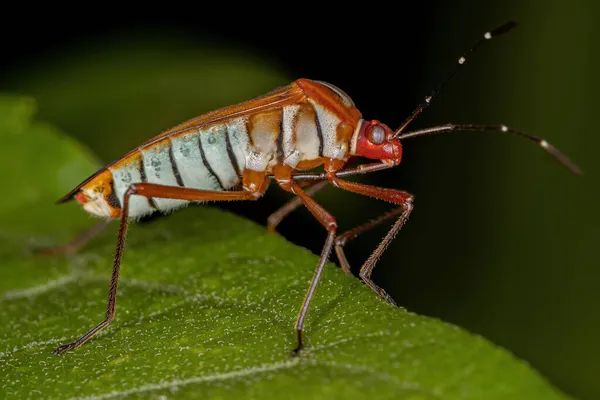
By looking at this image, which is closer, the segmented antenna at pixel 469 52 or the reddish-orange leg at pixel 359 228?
the reddish-orange leg at pixel 359 228

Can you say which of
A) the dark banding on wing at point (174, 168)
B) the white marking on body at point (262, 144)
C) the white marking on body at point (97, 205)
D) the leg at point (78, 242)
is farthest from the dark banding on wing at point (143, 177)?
the white marking on body at point (262, 144)

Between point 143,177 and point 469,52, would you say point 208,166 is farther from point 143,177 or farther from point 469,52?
point 469,52

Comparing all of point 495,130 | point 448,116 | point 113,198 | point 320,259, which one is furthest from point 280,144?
point 448,116

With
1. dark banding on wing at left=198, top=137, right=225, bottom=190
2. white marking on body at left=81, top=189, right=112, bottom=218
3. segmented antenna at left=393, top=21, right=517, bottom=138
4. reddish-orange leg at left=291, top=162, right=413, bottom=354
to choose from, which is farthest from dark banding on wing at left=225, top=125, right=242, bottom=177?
segmented antenna at left=393, top=21, right=517, bottom=138

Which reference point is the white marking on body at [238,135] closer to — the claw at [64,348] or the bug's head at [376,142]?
the bug's head at [376,142]

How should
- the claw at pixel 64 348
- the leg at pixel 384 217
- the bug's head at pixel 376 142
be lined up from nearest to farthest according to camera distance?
1. the claw at pixel 64 348
2. the leg at pixel 384 217
3. the bug's head at pixel 376 142

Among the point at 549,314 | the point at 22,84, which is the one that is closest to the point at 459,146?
the point at 549,314

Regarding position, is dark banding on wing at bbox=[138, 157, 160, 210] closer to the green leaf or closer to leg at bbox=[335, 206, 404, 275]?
the green leaf
